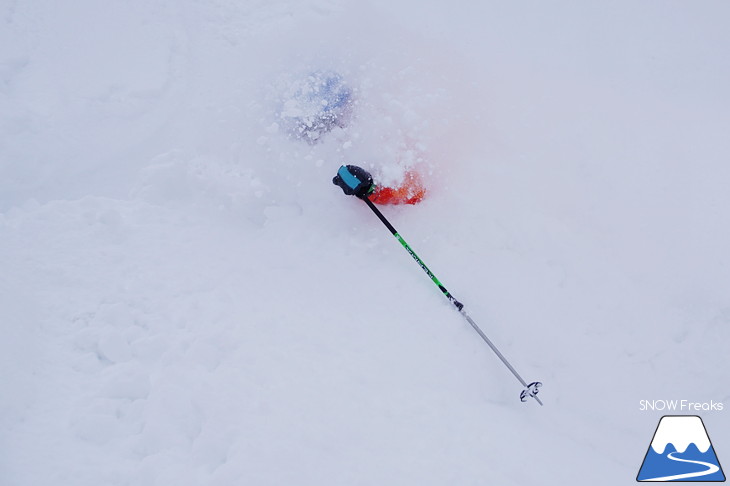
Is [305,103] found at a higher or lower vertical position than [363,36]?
lower

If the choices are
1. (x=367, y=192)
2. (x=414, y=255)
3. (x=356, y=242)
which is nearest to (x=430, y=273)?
(x=414, y=255)

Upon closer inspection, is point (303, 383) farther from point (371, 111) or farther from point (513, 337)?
point (371, 111)

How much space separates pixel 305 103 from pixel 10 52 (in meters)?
3.32

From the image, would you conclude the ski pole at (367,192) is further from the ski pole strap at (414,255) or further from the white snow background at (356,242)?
the white snow background at (356,242)

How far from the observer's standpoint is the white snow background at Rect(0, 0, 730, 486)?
333 cm

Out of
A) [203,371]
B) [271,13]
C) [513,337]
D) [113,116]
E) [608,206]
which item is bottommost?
[203,371]

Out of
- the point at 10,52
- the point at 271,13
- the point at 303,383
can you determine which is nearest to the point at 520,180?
the point at 303,383

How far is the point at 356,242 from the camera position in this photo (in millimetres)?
4664

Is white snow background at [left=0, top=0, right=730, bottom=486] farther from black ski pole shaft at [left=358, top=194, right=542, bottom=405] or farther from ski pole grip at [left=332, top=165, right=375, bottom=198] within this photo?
ski pole grip at [left=332, top=165, right=375, bottom=198]

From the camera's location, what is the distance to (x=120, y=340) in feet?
11.7

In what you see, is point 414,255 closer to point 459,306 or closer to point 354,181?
point 459,306

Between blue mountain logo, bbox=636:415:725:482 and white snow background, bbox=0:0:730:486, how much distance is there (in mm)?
106

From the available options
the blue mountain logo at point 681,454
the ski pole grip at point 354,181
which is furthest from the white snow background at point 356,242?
the ski pole grip at point 354,181

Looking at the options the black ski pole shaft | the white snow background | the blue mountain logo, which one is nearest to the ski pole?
the black ski pole shaft
